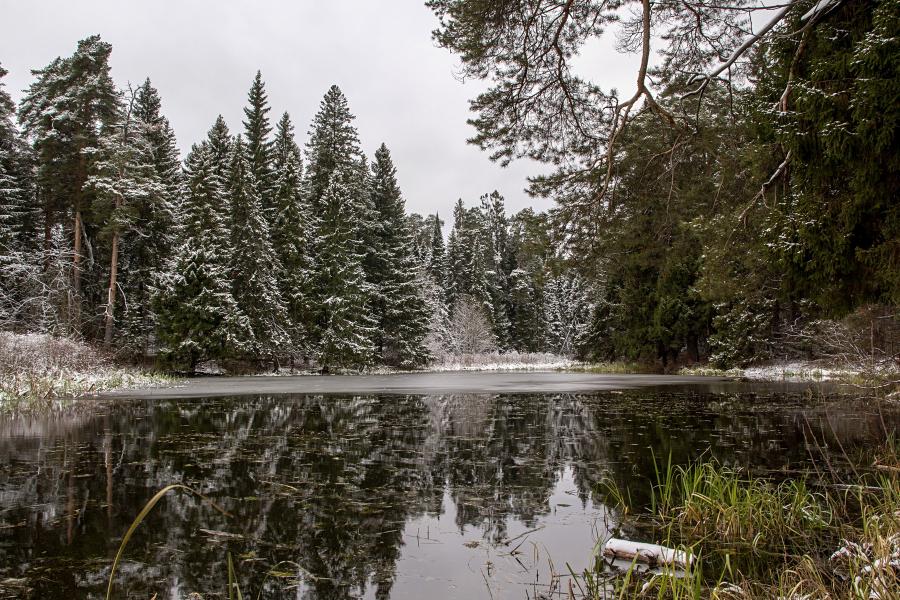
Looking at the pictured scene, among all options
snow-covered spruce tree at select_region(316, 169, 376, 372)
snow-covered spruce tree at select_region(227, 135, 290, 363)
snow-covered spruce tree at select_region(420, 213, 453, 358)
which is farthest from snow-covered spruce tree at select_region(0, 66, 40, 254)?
snow-covered spruce tree at select_region(420, 213, 453, 358)

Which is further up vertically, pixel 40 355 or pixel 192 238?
pixel 192 238

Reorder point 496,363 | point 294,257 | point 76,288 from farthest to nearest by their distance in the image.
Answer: point 496,363
point 294,257
point 76,288

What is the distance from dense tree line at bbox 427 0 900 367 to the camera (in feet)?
14.3

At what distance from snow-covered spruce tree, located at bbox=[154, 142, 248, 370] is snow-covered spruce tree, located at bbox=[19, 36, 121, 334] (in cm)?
426

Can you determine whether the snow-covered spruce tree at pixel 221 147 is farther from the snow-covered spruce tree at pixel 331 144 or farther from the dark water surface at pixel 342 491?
the dark water surface at pixel 342 491

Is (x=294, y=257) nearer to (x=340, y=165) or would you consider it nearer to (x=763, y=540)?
(x=340, y=165)

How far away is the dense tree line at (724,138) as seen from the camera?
14.3 ft

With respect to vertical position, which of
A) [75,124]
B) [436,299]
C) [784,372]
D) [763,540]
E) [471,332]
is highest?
[75,124]

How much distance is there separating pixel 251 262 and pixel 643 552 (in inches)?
1160

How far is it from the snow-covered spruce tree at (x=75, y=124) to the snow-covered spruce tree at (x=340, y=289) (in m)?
11.5

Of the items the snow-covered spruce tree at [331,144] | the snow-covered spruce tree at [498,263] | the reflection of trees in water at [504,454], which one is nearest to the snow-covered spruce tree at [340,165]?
the snow-covered spruce tree at [331,144]

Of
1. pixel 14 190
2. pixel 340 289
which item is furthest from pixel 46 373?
pixel 340 289

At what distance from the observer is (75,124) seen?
26.8m

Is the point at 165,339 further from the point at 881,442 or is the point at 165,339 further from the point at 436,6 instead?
the point at 881,442
